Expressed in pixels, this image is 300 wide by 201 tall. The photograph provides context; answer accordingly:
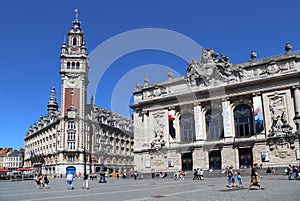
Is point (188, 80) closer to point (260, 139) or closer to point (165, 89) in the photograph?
point (165, 89)

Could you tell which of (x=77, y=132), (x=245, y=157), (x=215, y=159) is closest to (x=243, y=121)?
(x=245, y=157)

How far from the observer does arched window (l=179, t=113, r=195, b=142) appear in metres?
50.1

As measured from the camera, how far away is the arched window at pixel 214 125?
47219mm

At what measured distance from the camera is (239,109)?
1834 inches

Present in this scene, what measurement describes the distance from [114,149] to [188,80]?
44.2 m

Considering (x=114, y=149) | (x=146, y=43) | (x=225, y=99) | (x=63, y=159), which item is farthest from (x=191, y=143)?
(x=114, y=149)

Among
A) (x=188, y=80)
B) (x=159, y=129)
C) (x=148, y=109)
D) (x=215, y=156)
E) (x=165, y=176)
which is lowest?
(x=165, y=176)

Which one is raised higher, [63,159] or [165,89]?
[165,89]

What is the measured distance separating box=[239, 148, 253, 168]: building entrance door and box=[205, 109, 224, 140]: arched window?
396cm

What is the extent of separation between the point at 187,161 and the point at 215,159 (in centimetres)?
476

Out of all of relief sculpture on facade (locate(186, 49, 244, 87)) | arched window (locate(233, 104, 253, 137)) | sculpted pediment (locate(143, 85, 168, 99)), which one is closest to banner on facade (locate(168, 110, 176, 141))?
sculpted pediment (locate(143, 85, 168, 99))

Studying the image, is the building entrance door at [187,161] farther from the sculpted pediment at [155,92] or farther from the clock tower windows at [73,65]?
A: the clock tower windows at [73,65]

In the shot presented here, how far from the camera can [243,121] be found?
4581 centimetres

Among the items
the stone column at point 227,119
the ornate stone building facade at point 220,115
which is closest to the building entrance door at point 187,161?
the ornate stone building facade at point 220,115
